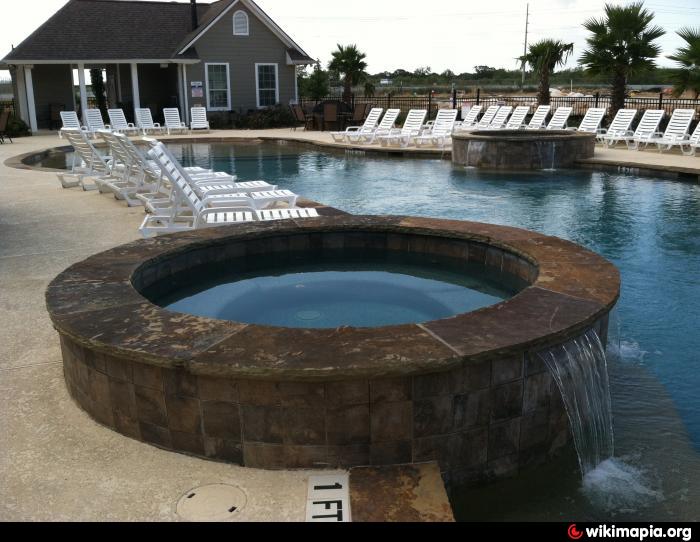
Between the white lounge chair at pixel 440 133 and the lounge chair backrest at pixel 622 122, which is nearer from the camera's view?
the lounge chair backrest at pixel 622 122

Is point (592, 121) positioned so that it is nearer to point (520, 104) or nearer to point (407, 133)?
point (407, 133)

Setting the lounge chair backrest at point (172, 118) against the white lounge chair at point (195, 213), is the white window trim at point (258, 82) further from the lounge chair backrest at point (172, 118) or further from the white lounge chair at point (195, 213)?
the white lounge chair at point (195, 213)

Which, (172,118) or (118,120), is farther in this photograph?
(172,118)

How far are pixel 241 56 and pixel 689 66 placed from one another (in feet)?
52.9

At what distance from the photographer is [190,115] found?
25.7 metres

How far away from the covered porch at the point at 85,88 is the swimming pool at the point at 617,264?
9.91 m

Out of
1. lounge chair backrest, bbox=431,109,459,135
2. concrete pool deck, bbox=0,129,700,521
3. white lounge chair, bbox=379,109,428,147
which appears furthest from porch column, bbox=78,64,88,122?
concrete pool deck, bbox=0,129,700,521

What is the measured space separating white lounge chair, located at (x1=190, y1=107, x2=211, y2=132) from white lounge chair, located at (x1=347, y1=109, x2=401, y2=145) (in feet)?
23.9

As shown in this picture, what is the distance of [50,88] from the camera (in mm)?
25797

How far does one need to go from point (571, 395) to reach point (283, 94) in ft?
85.3

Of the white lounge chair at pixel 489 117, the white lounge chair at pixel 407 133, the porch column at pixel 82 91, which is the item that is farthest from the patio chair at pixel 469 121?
the porch column at pixel 82 91

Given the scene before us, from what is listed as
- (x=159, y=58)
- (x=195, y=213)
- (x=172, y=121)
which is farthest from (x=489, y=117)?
(x=195, y=213)

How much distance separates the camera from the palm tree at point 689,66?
17.5 m
